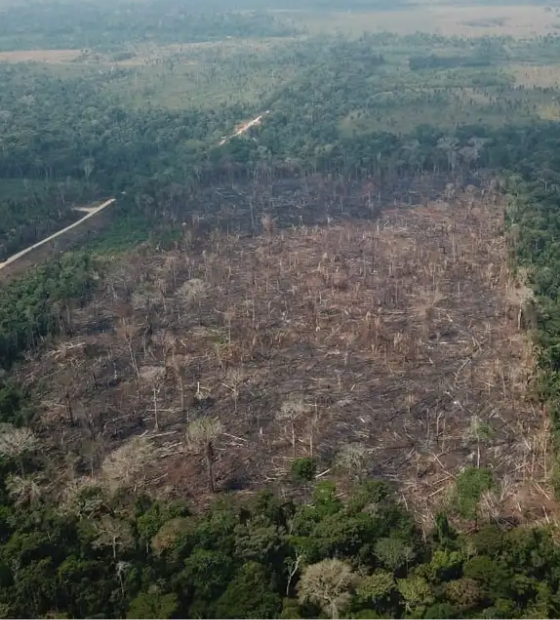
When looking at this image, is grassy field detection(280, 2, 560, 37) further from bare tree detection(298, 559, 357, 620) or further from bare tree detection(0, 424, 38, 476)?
bare tree detection(298, 559, 357, 620)

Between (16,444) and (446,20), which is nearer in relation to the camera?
(16,444)

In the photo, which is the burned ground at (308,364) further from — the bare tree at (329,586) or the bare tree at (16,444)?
the bare tree at (329,586)

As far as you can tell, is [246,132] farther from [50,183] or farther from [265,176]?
[50,183]

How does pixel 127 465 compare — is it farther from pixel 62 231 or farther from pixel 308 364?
pixel 62 231

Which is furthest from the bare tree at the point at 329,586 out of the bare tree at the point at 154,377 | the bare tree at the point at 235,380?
the bare tree at the point at 154,377

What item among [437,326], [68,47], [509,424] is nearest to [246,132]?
[437,326]

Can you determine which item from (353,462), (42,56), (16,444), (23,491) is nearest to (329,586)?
(353,462)
